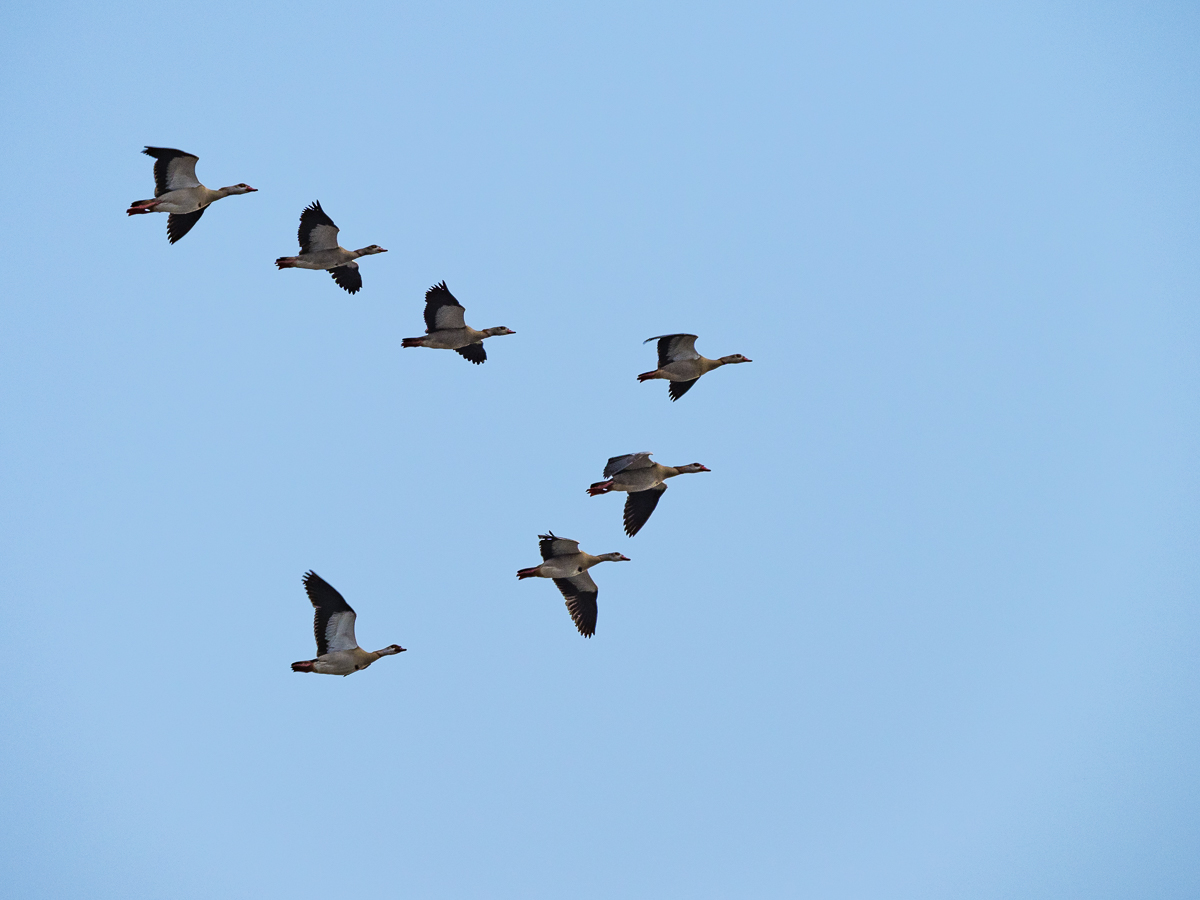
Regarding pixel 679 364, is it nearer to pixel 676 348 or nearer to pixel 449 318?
pixel 676 348

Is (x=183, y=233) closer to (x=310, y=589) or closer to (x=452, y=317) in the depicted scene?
(x=452, y=317)

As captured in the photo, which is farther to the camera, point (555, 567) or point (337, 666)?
point (555, 567)

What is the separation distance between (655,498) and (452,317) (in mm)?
7179

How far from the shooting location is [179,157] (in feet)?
105

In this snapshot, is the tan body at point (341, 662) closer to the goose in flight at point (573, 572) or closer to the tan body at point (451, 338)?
the goose in flight at point (573, 572)

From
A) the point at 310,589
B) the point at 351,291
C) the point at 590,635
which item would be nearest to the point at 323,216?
the point at 351,291

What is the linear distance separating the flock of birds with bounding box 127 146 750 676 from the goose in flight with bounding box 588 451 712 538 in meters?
0.02

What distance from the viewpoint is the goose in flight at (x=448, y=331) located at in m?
35.2

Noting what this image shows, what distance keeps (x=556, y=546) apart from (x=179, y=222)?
38.5 ft

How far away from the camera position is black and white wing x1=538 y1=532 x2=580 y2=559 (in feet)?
105

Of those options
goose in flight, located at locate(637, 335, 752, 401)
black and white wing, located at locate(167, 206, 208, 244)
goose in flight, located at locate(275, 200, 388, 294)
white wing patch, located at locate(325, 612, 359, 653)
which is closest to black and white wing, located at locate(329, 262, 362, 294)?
goose in flight, located at locate(275, 200, 388, 294)

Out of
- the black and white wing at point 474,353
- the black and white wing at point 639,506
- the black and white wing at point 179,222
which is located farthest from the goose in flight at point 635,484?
the black and white wing at point 179,222

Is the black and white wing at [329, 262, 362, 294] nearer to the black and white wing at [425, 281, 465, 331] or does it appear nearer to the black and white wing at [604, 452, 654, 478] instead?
the black and white wing at [425, 281, 465, 331]

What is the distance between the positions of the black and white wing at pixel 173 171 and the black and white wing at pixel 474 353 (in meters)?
8.15
